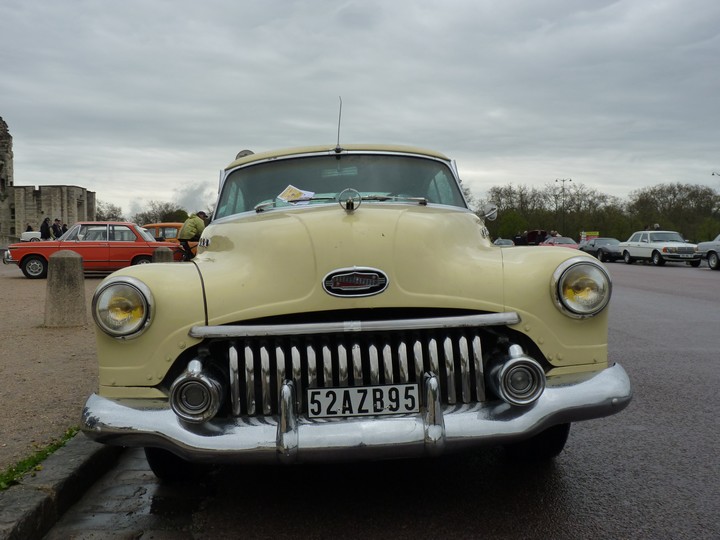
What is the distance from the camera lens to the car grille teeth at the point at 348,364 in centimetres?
304

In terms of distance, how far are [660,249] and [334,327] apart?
107ft

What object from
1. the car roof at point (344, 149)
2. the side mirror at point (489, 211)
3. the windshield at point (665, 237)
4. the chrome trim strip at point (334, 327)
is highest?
the car roof at point (344, 149)

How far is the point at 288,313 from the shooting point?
315 centimetres

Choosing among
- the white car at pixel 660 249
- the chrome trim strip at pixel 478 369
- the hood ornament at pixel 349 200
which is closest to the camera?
the chrome trim strip at pixel 478 369

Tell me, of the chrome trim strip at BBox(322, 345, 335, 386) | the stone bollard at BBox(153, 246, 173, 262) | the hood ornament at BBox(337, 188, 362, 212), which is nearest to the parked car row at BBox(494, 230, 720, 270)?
the stone bollard at BBox(153, 246, 173, 262)

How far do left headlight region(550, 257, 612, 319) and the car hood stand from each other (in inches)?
11.2

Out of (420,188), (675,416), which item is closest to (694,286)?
(675,416)

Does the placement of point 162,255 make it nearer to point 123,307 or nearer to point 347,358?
point 123,307

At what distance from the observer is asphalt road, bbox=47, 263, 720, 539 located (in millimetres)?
3176

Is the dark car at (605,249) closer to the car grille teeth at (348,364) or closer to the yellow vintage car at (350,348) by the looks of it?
the yellow vintage car at (350,348)

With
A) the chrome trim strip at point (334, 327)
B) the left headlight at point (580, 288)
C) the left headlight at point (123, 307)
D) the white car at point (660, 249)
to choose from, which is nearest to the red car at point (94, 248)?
the left headlight at point (123, 307)

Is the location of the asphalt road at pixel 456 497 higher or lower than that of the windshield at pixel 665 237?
lower

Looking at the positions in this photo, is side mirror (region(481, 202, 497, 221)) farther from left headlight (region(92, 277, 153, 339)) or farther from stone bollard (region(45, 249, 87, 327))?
stone bollard (region(45, 249, 87, 327))

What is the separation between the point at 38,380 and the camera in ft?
19.7
